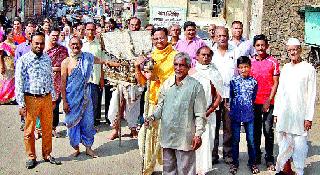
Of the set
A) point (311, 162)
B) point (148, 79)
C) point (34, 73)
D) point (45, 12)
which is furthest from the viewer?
point (45, 12)

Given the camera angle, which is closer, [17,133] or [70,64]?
[70,64]

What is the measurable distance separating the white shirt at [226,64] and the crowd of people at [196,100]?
1 centimetres

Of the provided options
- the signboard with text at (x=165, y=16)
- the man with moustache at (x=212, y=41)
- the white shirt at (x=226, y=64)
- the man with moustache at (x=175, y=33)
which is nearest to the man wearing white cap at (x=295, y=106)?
the white shirt at (x=226, y=64)

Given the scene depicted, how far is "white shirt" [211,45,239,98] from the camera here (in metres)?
6.37

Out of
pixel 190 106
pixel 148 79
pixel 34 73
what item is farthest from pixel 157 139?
pixel 34 73

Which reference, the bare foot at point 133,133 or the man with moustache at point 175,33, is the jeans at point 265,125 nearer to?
the man with moustache at point 175,33

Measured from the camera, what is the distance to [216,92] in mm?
5887

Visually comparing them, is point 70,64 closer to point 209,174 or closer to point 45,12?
point 209,174

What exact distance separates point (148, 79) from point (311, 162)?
2741 mm

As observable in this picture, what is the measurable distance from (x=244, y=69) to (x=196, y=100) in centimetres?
155

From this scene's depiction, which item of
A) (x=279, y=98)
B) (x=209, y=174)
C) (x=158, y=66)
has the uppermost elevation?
(x=158, y=66)

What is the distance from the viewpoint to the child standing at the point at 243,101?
6090 millimetres

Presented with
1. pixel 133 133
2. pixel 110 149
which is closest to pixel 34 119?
pixel 110 149

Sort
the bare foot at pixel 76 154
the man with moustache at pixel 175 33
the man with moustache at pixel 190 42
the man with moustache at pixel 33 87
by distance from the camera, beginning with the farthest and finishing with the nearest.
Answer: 1. the man with moustache at pixel 175 33
2. the bare foot at pixel 76 154
3. the man with moustache at pixel 190 42
4. the man with moustache at pixel 33 87
